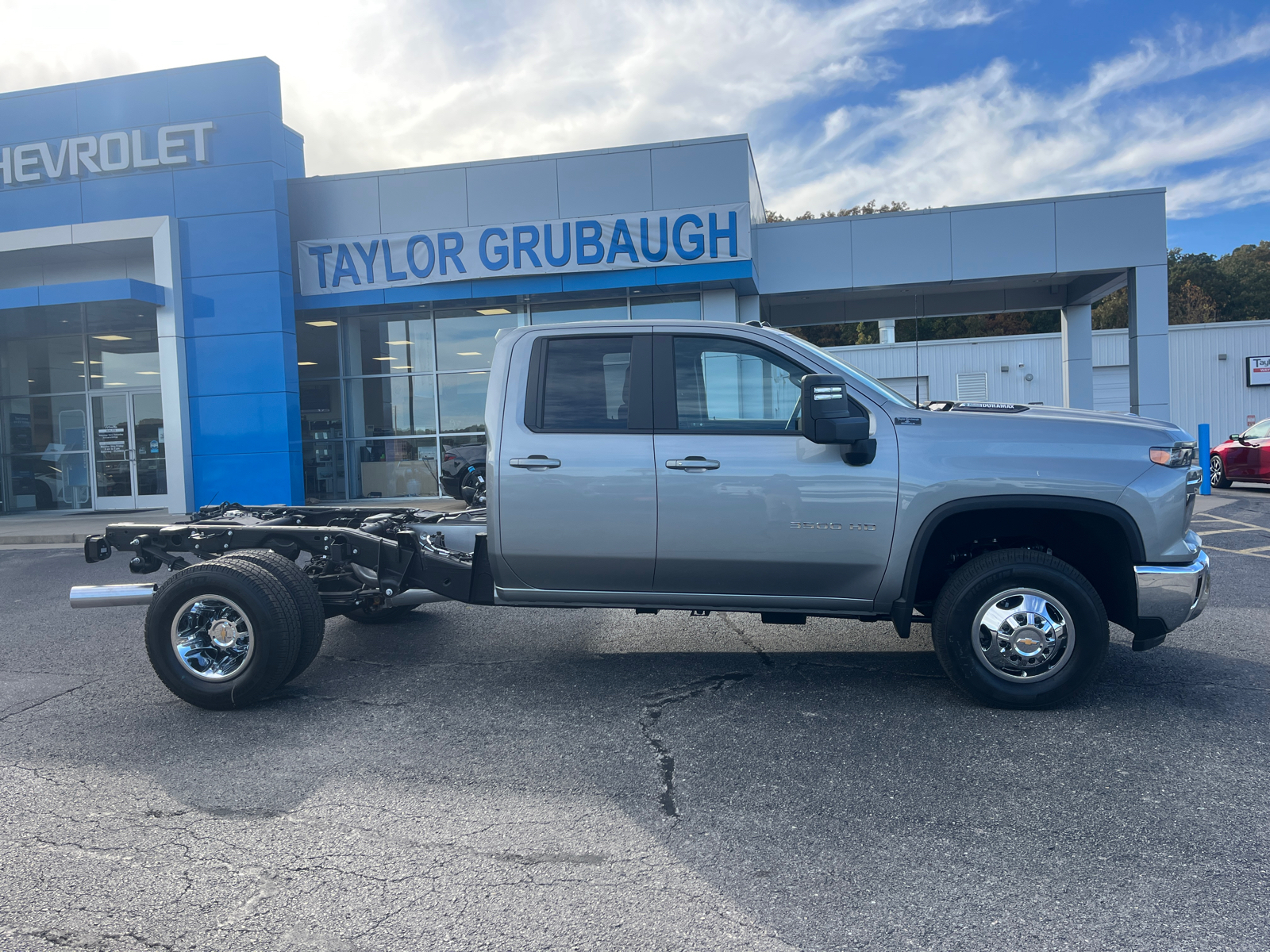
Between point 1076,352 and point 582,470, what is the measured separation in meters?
17.0

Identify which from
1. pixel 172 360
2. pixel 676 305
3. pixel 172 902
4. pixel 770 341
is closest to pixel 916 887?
pixel 172 902

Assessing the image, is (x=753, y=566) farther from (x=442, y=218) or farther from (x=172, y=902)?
Answer: (x=442, y=218)

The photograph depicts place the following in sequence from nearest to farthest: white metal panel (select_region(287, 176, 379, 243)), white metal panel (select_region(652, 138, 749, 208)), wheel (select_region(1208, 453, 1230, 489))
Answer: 1. white metal panel (select_region(652, 138, 749, 208))
2. white metal panel (select_region(287, 176, 379, 243))
3. wheel (select_region(1208, 453, 1230, 489))

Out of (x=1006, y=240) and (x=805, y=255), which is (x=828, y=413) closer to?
(x=805, y=255)

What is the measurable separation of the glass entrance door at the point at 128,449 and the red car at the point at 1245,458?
20.9 m

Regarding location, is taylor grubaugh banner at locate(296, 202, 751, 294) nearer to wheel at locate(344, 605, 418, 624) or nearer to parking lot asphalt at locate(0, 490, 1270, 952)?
wheel at locate(344, 605, 418, 624)

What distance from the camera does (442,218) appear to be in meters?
16.3

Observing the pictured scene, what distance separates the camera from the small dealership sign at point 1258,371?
2805cm

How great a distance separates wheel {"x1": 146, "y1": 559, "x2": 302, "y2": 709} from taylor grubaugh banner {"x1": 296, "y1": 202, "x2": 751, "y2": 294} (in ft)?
39.2

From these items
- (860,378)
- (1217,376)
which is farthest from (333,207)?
(1217,376)

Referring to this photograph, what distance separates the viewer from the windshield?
470 centimetres

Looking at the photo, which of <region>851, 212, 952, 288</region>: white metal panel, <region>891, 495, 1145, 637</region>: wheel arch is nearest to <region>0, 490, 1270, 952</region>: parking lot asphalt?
<region>891, 495, 1145, 637</region>: wheel arch

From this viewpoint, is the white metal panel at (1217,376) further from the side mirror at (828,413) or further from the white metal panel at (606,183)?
the side mirror at (828,413)

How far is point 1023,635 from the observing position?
14.6ft
